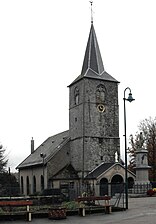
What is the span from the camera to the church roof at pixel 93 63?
174 feet

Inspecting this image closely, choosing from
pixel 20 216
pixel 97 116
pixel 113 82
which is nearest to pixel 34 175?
pixel 97 116

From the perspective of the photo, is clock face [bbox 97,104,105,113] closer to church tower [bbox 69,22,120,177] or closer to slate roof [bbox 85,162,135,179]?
church tower [bbox 69,22,120,177]

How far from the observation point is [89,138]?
50.2m

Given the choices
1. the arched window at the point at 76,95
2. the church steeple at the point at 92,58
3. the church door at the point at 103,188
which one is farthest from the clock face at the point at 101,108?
the church door at the point at 103,188

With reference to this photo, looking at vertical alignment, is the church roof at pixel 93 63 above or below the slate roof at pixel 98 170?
above

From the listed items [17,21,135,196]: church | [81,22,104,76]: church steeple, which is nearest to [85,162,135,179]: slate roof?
[17,21,135,196]: church

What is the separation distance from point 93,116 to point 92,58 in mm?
9126

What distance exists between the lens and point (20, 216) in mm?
19422

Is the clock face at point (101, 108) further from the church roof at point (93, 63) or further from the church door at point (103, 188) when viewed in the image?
the church door at point (103, 188)

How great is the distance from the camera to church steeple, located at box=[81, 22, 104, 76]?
5372cm

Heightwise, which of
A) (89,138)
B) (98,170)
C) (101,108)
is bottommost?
(98,170)

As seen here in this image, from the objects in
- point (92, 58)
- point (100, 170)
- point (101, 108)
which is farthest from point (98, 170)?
point (92, 58)

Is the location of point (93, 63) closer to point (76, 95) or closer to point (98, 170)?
point (76, 95)

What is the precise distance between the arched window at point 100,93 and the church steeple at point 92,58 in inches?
86.8
